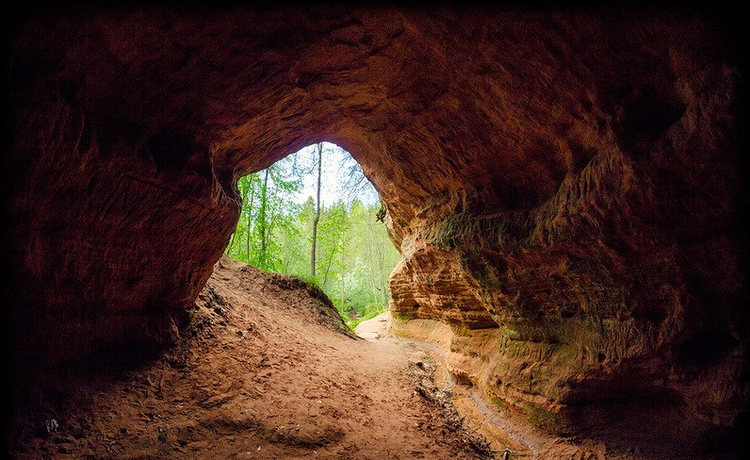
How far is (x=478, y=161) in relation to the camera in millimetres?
6340

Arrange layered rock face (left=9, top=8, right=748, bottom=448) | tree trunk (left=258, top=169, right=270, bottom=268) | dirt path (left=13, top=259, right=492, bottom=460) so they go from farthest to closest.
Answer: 1. tree trunk (left=258, top=169, right=270, bottom=268)
2. dirt path (left=13, top=259, right=492, bottom=460)
3. layered rock face (left=9, top=8, right=748, bottom=448)

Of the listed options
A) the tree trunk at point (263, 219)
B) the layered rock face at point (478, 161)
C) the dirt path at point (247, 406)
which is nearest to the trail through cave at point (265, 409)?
the dirt path at point (247, 406)

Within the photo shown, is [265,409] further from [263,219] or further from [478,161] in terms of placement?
[263,219]

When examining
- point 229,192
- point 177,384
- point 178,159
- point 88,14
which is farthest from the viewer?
point 229,192

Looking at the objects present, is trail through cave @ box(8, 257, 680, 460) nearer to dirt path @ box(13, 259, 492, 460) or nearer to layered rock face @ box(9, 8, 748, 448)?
dirt path @ box(13, 259, 492, 460)

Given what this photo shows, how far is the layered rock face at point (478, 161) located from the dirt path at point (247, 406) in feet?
2.72

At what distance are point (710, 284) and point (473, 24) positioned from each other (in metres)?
4.30

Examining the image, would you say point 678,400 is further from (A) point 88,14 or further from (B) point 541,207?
(A) point 88,14

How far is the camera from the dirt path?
3492 millimetres

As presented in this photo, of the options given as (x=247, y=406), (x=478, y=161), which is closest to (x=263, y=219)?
(x=247, y=406)

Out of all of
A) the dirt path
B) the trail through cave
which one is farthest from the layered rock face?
the dirt path

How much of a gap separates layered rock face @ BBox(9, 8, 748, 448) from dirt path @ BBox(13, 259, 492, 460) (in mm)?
830

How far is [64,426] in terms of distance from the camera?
3.33 m

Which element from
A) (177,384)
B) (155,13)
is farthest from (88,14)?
(177,384)
